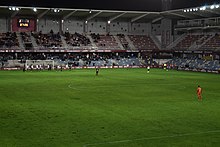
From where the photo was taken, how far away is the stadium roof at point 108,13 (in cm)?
6931

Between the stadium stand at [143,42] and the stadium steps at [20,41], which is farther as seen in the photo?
the stadium stand at [143,42]

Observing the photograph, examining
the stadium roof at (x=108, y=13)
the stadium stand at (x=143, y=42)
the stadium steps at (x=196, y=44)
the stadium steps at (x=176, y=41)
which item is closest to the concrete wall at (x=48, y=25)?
the stadium roof at (x=108, y=13)

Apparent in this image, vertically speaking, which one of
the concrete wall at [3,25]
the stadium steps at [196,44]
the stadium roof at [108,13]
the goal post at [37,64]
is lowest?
the goal post at [37,64]

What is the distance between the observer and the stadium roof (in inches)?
2729

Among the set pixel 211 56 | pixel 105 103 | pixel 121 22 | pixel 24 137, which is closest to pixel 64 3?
pixel 121 22

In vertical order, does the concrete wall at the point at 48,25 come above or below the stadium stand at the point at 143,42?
above

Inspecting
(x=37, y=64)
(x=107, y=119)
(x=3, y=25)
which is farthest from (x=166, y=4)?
(x=107, y=119)

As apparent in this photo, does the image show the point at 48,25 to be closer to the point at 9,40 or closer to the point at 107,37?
the point at 9,40

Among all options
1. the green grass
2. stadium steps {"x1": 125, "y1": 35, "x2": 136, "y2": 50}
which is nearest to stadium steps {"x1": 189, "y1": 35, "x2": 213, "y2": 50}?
stadium steps {"x1": 125, "y1": 35, "x2": 136, "y2": 50}

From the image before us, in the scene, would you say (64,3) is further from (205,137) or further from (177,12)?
(205,137)

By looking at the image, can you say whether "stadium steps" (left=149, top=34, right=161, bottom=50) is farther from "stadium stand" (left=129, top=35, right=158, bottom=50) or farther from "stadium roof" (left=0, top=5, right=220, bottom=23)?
"stadium roof" (left=0, top=5, right=220, bottom=23)

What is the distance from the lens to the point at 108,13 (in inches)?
3140

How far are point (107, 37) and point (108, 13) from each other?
8.23 m

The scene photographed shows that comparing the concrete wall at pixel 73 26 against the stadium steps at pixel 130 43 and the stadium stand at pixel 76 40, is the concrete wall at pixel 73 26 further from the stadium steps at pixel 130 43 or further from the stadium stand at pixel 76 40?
the stadium steps at pixel 130 43
